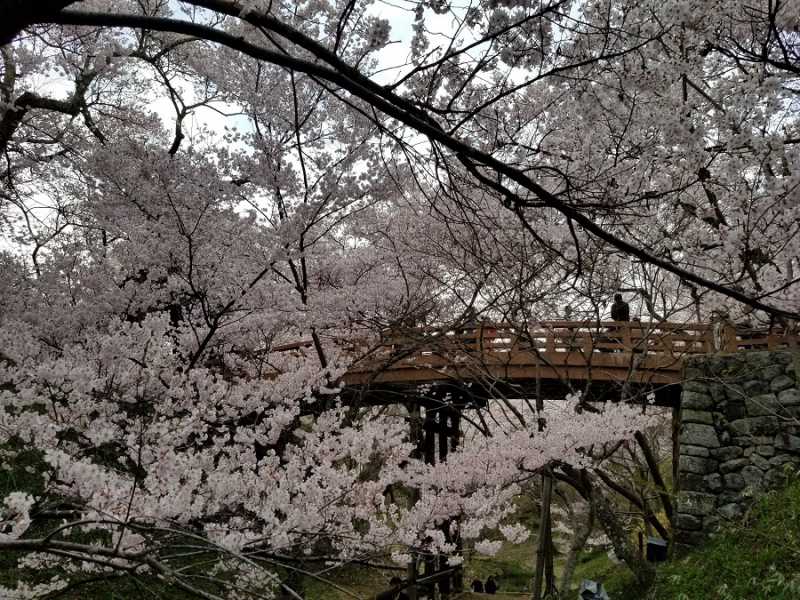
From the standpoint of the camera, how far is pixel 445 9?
256 cm

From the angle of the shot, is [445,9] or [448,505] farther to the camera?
[448,505]

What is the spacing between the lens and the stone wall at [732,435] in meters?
8.17

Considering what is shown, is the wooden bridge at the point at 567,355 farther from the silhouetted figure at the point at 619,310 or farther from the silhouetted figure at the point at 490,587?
the silhouetted figure at the point at 490,587

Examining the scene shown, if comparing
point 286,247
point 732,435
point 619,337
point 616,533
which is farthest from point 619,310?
point 286,247

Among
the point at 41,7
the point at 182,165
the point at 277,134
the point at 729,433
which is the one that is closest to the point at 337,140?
the point at 277,134

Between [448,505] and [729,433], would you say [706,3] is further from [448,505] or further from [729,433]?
→ [729,433]

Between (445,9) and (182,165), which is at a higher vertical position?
(182,165)

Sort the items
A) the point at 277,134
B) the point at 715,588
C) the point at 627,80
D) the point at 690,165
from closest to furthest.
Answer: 1. the point at 627,80
2. the point at 690,165
3. the point at 715,588
4. the point at 277,134

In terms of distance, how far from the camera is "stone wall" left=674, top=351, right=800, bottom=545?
8.17 meters

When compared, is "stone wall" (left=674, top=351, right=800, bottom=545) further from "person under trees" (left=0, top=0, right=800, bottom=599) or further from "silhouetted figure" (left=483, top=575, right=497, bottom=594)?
"silhouetted figure" (left=483, top=575, right=497, bottom=594)

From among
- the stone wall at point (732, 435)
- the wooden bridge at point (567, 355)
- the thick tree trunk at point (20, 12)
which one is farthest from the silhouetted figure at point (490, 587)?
the thick tree trunk at point (20, 12)

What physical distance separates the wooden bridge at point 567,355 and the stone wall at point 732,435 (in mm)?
472

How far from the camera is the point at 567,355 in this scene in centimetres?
1003

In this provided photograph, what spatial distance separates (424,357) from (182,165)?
18.7 feet
